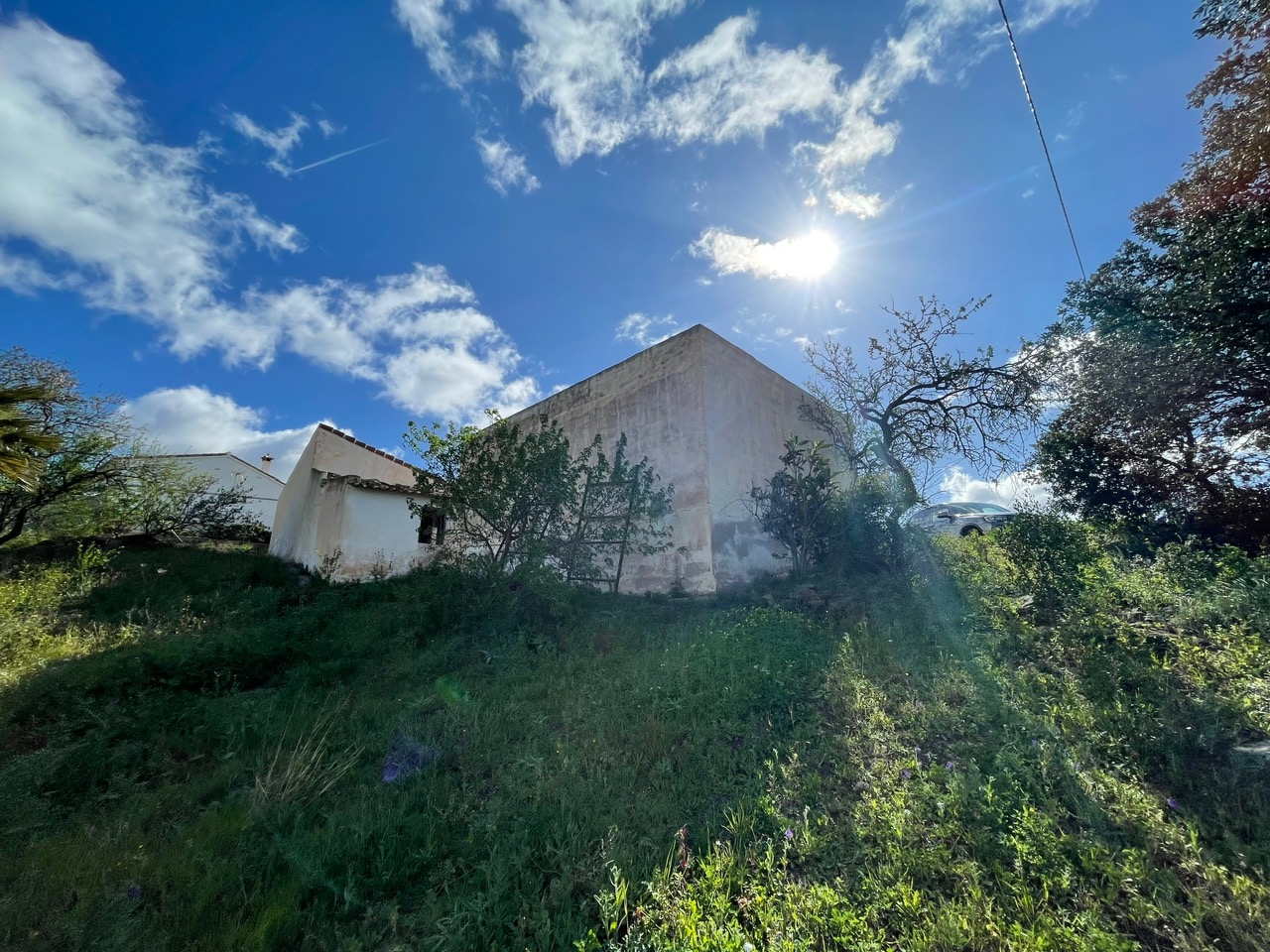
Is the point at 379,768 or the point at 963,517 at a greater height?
the point at 963,517

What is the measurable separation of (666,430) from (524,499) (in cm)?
320

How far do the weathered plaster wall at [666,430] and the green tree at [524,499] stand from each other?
47 cm

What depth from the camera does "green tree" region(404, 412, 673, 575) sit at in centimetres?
788

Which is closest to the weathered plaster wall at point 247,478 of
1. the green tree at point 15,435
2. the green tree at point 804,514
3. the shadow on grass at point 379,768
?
the shadow on grass at point 379,768

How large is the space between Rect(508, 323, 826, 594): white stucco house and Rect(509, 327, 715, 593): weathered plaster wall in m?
0.02

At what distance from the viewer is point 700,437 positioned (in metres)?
8.98

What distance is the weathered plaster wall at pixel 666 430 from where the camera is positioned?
862 cm

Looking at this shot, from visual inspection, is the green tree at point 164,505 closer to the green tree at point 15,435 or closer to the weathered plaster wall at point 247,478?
the weathered plaster wall at point 247,478

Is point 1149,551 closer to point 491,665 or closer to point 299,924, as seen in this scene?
point 491,665

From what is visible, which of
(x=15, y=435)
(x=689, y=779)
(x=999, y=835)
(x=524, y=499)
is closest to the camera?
(x=999, y=835)

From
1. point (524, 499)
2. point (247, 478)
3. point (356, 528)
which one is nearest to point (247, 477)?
point (247, 478)

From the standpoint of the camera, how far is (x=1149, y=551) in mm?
7434

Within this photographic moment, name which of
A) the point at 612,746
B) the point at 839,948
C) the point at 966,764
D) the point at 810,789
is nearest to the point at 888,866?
the point at 839,948

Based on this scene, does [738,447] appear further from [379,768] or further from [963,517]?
[963,517]
